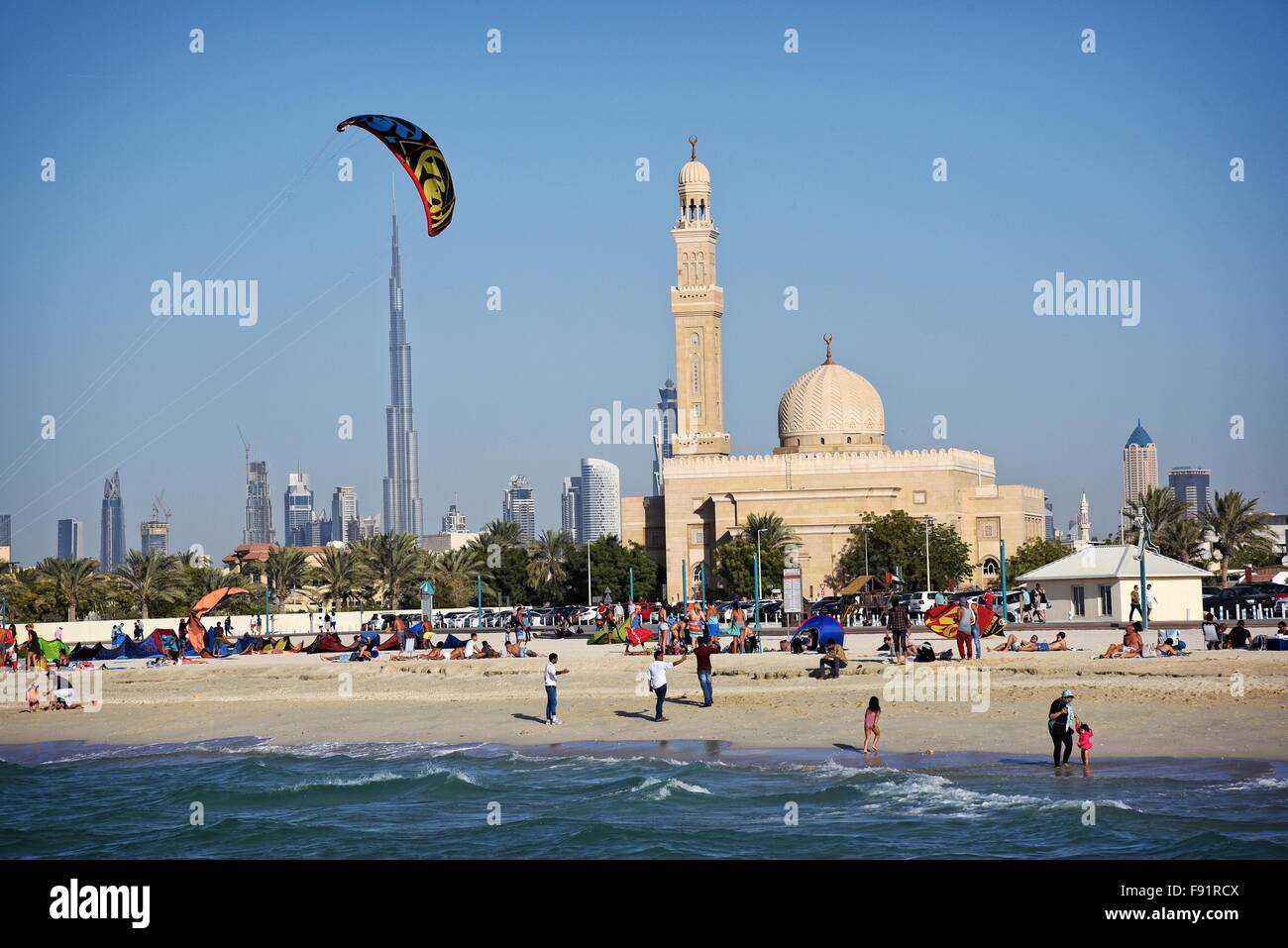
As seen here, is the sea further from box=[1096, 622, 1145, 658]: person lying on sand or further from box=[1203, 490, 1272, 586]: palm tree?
box=[1203, 490, 1272, 586]: palm tree

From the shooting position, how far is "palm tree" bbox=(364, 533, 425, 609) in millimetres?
64375

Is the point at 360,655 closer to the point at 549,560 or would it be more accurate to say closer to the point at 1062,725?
the point at 1062,725

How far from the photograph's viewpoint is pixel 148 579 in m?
59.3

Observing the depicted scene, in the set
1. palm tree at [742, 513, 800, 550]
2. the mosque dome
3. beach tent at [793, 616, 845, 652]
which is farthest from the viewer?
the mosque dome

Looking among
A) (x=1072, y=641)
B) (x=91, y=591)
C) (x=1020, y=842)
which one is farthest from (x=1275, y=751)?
(x=91, y=591)

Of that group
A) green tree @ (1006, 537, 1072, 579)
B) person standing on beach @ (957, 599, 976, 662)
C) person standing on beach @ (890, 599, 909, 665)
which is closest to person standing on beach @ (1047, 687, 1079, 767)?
person standing on beach @ (890, 599, 909, 665)

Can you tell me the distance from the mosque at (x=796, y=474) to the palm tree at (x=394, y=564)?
556 inches

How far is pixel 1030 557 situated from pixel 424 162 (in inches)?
2151

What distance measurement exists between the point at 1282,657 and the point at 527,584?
49.9m

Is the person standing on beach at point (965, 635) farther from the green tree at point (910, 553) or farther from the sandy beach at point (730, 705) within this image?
the green tree at point (910, 553)

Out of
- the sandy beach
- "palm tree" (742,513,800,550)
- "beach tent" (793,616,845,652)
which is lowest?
the sandy beach

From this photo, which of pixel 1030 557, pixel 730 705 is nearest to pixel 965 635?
pixel 730 705

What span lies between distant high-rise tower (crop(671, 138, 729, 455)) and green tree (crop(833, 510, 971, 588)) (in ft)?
43.0
